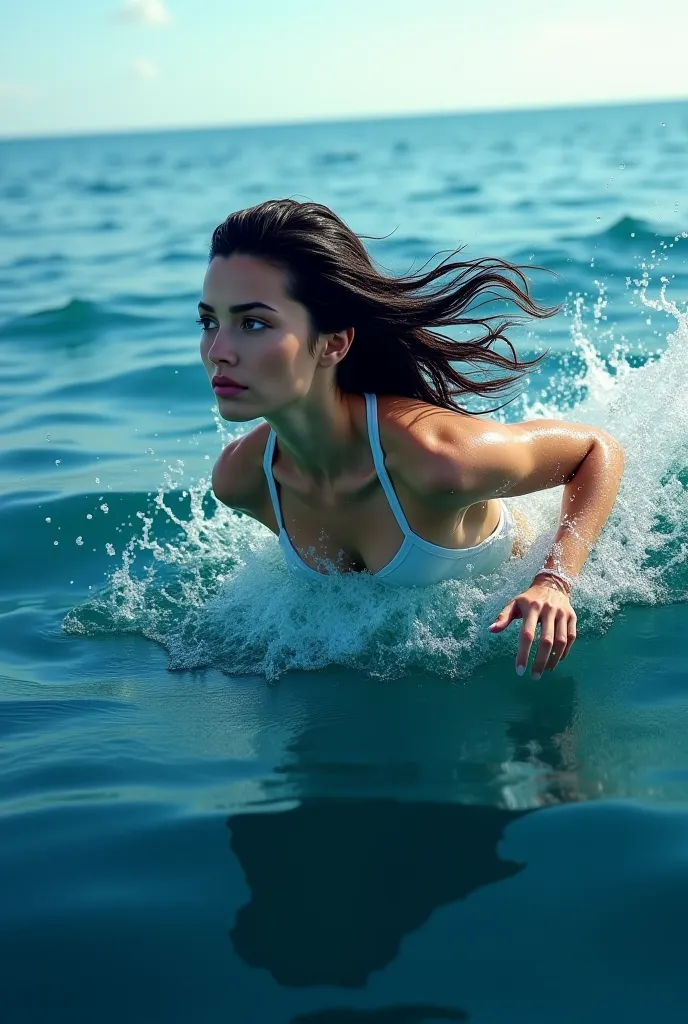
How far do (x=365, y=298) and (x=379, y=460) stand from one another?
0.47 meters

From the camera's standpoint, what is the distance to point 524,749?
322cm

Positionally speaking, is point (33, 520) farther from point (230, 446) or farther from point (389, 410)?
point (389, 410)

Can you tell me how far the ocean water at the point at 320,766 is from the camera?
2.42 metres

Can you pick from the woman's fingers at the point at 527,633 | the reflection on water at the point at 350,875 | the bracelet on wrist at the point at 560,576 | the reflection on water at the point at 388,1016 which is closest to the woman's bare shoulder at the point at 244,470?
the bracelet on wrist at the point at 560,576

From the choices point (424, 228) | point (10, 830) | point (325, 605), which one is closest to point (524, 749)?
point (325, 605)

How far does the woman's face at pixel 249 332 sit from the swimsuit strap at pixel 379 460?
0.33m

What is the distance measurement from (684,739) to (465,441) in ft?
3.31

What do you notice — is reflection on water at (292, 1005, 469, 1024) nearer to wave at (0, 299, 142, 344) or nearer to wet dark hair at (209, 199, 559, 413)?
wet dark hair at (209, 199, 559, 413)

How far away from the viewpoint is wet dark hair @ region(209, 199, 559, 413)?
3395 mm

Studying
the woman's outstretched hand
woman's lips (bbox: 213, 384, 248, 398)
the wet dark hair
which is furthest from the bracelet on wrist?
woman's lips (bbox: 213, 384, 248, 398)

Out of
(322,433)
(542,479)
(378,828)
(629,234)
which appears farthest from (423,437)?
(629,234)

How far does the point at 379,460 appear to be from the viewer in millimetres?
3600

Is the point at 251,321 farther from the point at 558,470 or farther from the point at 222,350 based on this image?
the point at 558,470

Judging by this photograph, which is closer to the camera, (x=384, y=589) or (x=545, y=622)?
(x=545, y=622)
